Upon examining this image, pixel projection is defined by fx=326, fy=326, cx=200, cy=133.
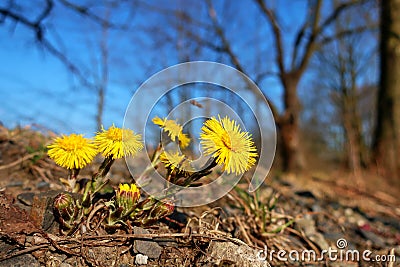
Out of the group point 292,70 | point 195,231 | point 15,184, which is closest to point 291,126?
point 292,70

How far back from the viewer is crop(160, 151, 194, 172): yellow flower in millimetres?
Answer: 1230

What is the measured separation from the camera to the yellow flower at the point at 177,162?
1230mm

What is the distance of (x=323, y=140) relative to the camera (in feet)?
69.9

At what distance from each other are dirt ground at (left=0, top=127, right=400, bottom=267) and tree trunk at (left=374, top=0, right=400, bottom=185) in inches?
112

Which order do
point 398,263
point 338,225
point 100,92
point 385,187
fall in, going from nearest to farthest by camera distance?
1. point 398,263
2. point 338,225
3. point 385,187
4. point 100,92

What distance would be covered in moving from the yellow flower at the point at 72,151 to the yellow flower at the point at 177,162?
11.2 inches

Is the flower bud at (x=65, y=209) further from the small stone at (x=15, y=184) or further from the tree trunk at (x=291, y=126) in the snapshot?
the tree trunk at (x=291, y=126)

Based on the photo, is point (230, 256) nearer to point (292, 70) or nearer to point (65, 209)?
point (65, 209)

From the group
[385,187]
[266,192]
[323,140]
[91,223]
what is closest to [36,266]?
[91,223]

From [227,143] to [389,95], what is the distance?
5.82 meters

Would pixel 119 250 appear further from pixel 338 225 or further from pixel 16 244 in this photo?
pixel 338 225

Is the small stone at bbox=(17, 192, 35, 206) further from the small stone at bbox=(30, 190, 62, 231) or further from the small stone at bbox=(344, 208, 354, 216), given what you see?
the small stone at bbox=(344, 208, 354, 216)

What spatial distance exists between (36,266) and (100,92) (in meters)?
10.1

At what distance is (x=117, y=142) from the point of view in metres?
1.21
